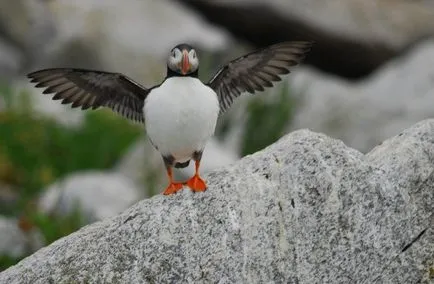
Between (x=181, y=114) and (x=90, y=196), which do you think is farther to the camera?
(x=90, y=196)

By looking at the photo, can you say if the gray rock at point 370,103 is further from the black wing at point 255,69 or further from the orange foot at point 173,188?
the orange foot at point 173,188

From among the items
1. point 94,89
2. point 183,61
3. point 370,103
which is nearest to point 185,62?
point 183,61

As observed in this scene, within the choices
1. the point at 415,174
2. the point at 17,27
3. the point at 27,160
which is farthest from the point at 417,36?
the point at 415,174

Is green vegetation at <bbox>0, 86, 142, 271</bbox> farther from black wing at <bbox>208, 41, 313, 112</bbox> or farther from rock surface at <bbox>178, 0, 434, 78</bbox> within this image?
black wing at <bbox>208, 41, 313, 112</bbox>

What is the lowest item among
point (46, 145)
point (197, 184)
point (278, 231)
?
point (46, 145)

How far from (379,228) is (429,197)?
452 millimetres

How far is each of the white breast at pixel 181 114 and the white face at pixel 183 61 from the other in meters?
0.06

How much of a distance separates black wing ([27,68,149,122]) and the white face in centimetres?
68

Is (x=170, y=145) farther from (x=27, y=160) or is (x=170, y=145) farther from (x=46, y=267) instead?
(x=27, y=160)

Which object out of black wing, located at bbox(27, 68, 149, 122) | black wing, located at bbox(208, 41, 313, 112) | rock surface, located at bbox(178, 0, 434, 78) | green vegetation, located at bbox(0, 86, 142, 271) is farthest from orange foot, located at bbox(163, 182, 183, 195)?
rock surface, located at bbox(178, 0, 434, 78)

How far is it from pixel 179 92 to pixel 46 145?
832 cm

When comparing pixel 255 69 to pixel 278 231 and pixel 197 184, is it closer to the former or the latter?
pixel 197 184

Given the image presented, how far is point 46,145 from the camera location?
16.0 m

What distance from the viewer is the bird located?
7973 mm
